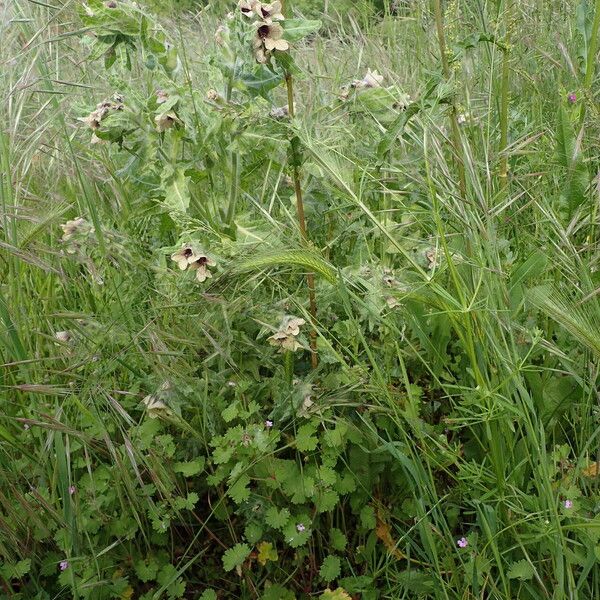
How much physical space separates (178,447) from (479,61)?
1.78 metres

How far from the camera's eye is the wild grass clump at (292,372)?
128 centimetres

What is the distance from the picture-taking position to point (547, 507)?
1240mm

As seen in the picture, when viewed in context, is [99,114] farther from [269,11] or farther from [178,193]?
[269,11]

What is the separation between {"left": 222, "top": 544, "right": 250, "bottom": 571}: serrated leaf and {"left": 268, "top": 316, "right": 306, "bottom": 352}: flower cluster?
38cm

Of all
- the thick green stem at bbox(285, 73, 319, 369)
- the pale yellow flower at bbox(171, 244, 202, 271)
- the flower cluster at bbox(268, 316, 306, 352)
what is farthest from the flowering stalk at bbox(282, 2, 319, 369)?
the pale yellow flower at bbox(171, 244, 202, 271)

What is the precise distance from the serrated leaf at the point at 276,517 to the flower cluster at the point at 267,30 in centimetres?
85

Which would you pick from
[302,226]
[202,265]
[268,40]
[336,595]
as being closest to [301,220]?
[302,226]

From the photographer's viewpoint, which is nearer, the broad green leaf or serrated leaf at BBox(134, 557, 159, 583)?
serrated leaf at BBox(134, 557, 159, 583)

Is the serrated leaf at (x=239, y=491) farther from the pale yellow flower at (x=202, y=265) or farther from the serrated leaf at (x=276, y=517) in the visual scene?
the pale yellow flower at (x=202, y=265)

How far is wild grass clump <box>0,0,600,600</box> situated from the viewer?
4.19 feet

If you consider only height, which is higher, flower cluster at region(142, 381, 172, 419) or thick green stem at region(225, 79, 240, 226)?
thick green stem at region(225, 79, 240, 226)

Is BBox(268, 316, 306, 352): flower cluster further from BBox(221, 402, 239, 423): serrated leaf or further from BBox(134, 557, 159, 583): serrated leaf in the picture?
BBox(134, 557, 159, 583): serrated leaf

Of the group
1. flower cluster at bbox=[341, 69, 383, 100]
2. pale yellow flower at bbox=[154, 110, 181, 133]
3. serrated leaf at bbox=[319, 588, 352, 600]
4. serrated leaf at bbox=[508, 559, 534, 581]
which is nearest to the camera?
serrated leaf at bbox=[508, 559, 534, 581]

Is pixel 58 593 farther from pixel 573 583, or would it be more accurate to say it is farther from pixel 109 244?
pixel 573 583
